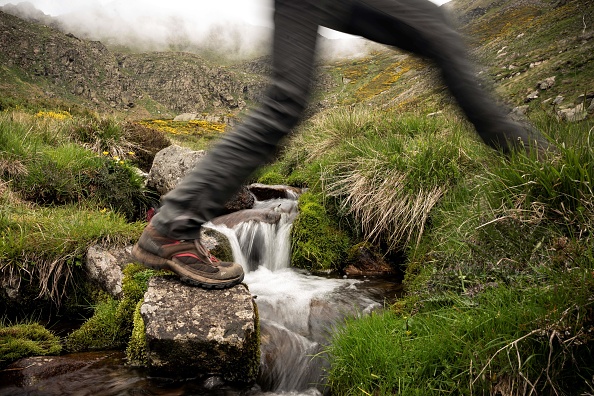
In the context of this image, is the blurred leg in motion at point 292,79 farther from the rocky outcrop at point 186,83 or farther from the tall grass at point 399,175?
the rocky outcrop at point 186,83

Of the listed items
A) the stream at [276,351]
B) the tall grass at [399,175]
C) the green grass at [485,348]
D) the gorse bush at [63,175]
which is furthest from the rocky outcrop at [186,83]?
the green grass at [485,348]

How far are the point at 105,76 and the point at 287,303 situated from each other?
464ft

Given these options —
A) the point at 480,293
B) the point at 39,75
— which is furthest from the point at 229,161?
the point at 39,75

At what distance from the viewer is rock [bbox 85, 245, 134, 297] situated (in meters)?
3.37

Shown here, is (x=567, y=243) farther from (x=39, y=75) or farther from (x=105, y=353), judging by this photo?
(x=39, y=75)

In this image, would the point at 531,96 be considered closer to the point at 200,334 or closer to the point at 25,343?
the point at 200,334

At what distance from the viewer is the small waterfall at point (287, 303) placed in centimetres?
275

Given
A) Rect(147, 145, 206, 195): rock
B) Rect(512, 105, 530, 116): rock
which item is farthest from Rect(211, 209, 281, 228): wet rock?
Rect(512, 105, 530, 116): rock

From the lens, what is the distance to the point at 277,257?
5039 millimetres

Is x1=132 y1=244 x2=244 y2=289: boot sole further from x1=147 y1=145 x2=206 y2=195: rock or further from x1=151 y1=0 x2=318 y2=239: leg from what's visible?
x1=147 y1=145 x2=206 y2=195: rock

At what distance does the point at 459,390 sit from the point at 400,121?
4943mm

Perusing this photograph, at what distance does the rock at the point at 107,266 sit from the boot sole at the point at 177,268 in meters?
0.97

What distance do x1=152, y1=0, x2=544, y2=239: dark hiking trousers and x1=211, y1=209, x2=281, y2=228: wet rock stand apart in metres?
3.42

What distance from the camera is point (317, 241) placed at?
484 cm
